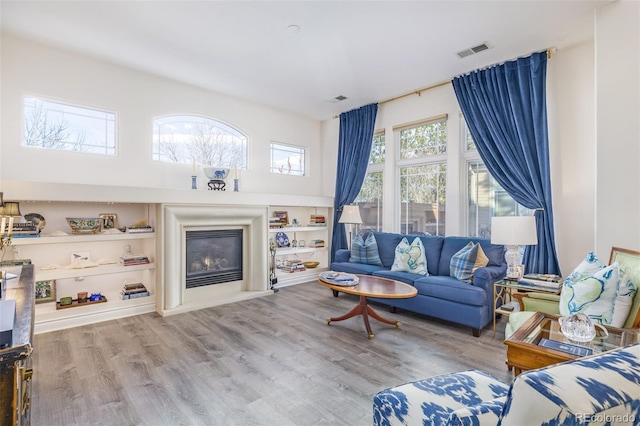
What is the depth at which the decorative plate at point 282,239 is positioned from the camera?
18.0 feet

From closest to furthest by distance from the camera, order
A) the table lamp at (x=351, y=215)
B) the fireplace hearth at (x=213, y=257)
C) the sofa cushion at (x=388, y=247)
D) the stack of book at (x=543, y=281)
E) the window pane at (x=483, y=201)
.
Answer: the stack of book at (x=543, y=281)
the window pane at (x=483, y=201)
the fireplace hearth at (x=213, y=257)
the sofa cushion at (x=388, y=247)
the table lamp at (x=351, y=215)

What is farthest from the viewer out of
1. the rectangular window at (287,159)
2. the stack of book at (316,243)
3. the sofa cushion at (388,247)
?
the stack of book at (316,243)

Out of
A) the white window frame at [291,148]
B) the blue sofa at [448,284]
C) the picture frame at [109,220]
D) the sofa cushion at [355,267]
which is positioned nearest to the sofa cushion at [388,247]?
the blue sofa at [448,284]

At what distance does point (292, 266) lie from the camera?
17.7ft

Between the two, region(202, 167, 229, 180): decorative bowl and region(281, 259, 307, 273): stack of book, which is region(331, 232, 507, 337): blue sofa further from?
region(202, 167, 229, 180): decorative bowl

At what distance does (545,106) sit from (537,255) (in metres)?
1.67

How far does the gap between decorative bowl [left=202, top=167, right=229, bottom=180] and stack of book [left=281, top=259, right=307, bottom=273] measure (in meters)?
1.88

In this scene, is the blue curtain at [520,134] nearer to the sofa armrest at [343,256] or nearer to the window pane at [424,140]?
the window pane at [424,140]

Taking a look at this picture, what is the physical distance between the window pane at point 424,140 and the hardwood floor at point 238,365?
247cm

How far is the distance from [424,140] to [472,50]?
4.96ft

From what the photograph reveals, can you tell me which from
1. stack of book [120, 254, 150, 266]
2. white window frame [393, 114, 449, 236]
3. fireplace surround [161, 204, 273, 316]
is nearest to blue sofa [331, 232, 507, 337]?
white window frame [393, 114, 449, 236]

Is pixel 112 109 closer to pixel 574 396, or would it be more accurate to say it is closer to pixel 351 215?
Result: pixel 351 215

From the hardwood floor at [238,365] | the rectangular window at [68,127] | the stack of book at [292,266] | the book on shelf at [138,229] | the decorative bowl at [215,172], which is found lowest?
the hardwood floor at [238,365]

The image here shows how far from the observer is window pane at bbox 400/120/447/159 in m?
4.59
